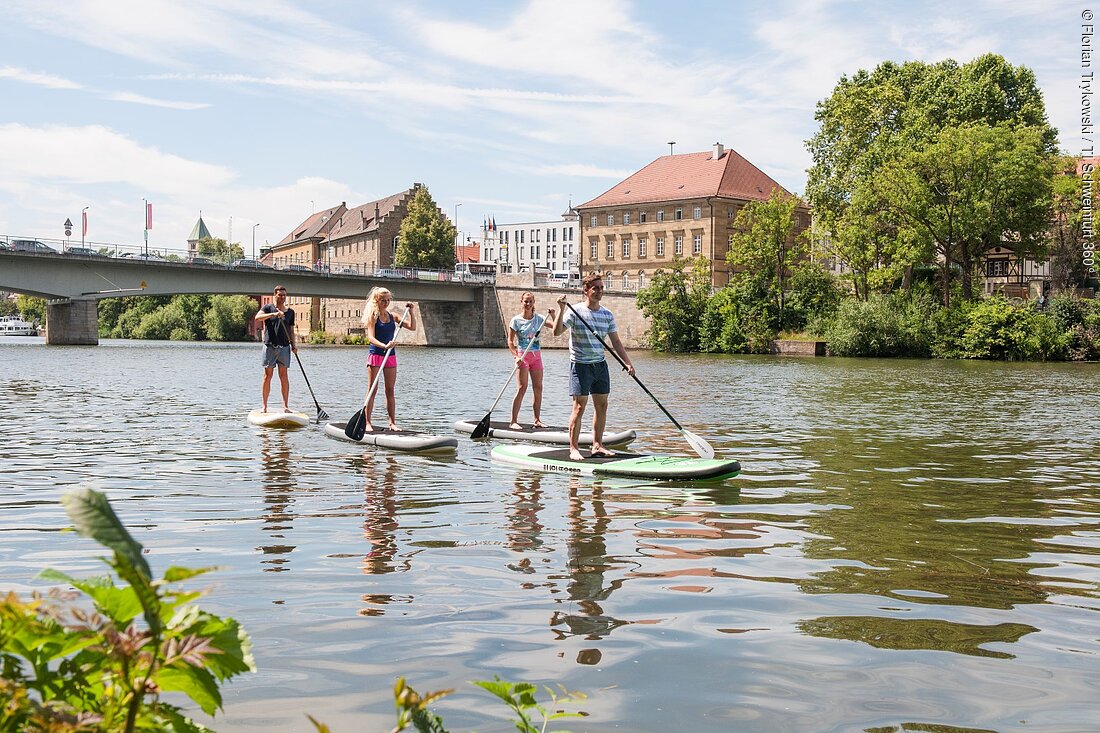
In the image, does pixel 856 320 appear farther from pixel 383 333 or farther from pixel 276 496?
pixel 276 496

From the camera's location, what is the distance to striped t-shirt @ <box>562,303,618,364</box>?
11.8 metres

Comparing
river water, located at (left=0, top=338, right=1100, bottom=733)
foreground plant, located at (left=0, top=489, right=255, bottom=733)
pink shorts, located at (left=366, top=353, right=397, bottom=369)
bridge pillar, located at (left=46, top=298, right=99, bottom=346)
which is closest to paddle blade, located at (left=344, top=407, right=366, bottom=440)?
river water, located at (left=0, top=338, right=1100, bottom=733)

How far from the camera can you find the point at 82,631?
145cm

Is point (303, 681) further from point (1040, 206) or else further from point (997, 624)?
point (1040, 206)

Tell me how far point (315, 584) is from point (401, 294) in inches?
3086

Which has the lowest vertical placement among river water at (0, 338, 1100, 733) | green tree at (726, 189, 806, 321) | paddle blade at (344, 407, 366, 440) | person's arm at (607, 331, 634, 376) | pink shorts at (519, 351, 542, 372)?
river water at (0, 338, 1100, 733)

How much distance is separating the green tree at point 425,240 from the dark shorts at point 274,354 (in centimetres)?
8203

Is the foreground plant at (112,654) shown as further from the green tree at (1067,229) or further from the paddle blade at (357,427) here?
the green tree at (1067,229)

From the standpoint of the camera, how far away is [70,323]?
7450cm

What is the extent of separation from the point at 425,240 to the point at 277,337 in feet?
275

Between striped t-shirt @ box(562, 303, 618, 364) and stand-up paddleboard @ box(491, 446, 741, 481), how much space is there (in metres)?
1.12

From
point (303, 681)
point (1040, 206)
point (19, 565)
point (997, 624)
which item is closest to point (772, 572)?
point (997, 624)

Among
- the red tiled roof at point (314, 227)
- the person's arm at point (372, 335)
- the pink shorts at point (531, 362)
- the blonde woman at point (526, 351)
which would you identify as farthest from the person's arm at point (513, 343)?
the red tiled roof at point (314, 227)

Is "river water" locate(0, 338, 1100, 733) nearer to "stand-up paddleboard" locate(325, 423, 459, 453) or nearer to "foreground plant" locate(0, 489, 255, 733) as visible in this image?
"stand-up paddleboard" locate(325, 423, 459, 453)
